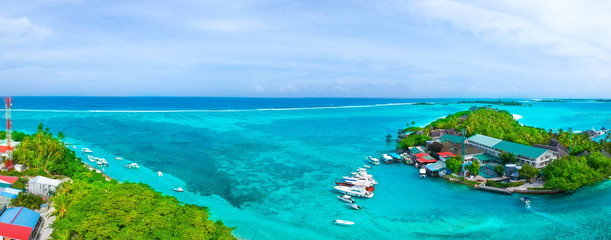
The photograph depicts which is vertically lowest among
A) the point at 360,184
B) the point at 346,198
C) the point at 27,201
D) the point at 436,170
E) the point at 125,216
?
the point at 346,198

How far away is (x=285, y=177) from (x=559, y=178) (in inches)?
1005

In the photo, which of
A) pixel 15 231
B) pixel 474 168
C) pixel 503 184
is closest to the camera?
pixel 15 231

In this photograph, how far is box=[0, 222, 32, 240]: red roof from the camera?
18.2m

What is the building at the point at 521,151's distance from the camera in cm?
3497

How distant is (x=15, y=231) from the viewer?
18.5 meters

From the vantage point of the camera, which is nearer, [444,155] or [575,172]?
[575,172]

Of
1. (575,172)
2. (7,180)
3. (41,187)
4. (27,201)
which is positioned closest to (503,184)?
(575,172)

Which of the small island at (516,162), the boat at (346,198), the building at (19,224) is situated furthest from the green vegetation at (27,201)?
the small island at (516,162)

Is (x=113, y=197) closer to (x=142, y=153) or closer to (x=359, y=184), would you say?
(x=359, y=184)

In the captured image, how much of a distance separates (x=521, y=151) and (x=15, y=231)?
4469 cm

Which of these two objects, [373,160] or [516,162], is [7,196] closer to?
[373,160]

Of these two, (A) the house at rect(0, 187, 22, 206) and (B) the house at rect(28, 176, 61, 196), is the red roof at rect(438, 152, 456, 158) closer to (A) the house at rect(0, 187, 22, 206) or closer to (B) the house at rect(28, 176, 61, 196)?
(B) the house at rect(28, 176, 61, 196)

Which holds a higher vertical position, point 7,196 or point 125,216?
point 125,216

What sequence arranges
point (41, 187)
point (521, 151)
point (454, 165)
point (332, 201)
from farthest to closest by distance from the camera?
point (521, 151) → point (454, 165) → point (332, 201) → point (41, 187)
